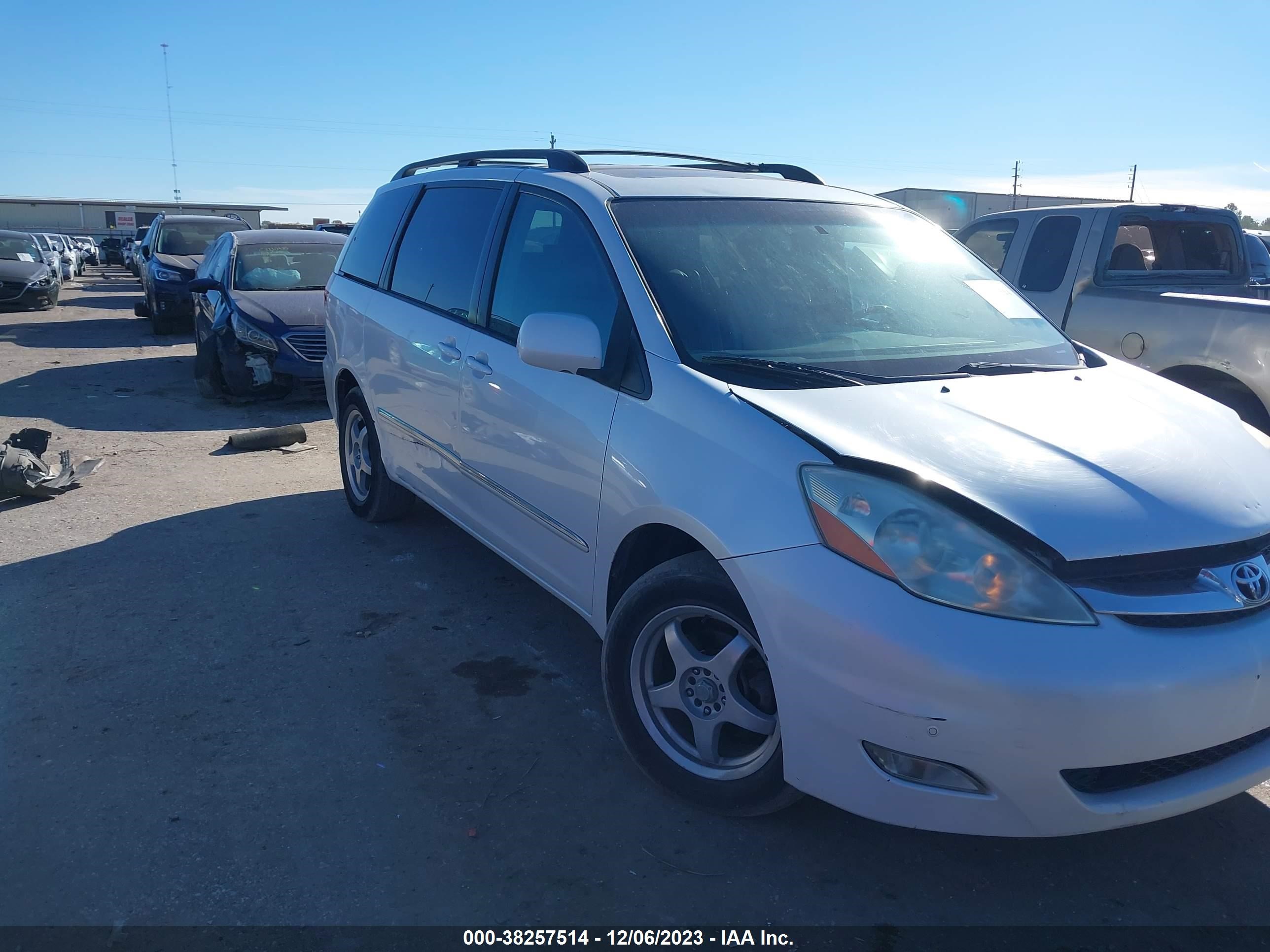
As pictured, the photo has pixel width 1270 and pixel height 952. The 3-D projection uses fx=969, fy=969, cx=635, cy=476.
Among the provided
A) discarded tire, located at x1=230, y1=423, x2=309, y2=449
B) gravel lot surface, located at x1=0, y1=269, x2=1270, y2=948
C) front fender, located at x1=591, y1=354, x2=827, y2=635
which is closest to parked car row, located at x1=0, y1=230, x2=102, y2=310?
discarded tire, located at x1=230, y1=423, x2=309, y2=449

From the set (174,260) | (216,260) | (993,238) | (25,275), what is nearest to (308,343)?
(216,260)

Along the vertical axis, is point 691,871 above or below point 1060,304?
below

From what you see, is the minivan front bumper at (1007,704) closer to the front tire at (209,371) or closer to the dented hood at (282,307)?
the dented hood at (282,307)

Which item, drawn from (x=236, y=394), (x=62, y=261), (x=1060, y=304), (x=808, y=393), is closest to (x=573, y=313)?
(x=808, y=393)

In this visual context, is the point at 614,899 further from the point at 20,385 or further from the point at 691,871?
the point at 20,385

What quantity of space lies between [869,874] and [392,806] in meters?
1.42

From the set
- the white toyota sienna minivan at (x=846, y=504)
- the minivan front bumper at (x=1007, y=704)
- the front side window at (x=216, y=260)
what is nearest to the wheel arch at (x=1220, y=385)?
the white toyota sienna minivan at (x=846, y=504)

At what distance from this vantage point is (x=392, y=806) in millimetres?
2959

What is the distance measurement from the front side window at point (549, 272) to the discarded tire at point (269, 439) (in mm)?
4487

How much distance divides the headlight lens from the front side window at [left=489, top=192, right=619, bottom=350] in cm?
586

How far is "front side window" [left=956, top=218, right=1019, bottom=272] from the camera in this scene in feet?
24.5

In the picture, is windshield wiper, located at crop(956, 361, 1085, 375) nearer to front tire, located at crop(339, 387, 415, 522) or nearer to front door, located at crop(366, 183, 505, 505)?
front door, located at crop(366, 183, 505, 505)

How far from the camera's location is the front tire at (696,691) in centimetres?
270

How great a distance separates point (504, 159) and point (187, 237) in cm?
1359
